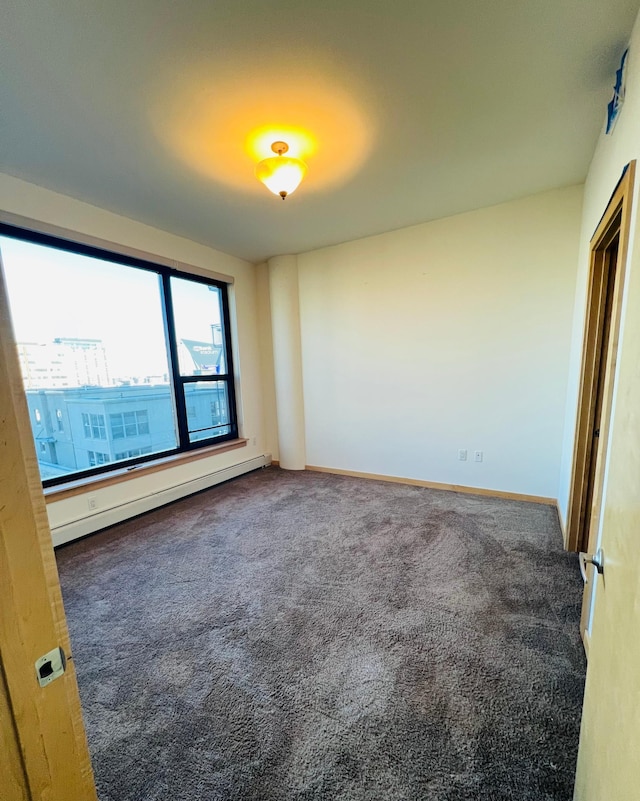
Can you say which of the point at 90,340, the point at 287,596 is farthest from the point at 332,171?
the point at 287,596

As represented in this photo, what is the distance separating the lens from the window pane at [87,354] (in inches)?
99.7

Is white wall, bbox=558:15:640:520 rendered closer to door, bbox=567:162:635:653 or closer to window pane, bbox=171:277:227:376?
door, bbox=567:162:635:653

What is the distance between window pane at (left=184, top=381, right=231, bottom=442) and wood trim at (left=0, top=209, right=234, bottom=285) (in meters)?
1.24

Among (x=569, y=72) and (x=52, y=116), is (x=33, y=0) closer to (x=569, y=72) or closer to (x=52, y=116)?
(x=52, y=116)

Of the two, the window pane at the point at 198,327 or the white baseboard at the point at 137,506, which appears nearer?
the white baseboard at the point at 137,506

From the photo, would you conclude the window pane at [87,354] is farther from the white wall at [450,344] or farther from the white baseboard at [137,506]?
the white wall at [450,344]

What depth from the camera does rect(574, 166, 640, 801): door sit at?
58cm

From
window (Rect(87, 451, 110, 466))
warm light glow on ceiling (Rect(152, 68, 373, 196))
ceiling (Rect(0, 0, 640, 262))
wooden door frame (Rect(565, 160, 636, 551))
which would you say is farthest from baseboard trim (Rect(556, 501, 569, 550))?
window (Rect(87, 451, 110, 466))

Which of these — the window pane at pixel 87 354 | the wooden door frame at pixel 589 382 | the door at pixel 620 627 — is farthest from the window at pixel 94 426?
the wooden door frame at pixel 589 382

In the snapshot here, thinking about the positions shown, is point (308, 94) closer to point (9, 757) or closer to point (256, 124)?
point (256, 124)

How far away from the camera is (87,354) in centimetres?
284

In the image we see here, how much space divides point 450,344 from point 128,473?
333 cm

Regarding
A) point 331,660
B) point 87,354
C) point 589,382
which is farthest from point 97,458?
point 589,382

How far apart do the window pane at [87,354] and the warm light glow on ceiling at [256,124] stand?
4.68 ft
